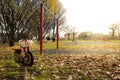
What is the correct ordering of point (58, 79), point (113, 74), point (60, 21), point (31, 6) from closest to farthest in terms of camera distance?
1. point (58, 79)
2. point (113, 74)
3. point (31, 6)
4. point (60, 21)

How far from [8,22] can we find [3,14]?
100cm

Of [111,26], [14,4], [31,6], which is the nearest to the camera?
[14,4]

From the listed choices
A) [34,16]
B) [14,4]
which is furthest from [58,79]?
[34,16]

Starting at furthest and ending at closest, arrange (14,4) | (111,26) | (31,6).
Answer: (111,26)
(31,6)
(14,4)

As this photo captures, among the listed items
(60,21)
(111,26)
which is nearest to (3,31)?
(60,21)

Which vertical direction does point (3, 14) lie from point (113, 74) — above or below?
above

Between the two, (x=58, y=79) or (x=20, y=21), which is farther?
(x=20, y=21)

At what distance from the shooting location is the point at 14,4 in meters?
31.1

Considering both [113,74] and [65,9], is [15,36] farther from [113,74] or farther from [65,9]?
[65,9]

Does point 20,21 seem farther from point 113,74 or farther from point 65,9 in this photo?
point 65,9

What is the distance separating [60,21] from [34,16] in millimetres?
34600

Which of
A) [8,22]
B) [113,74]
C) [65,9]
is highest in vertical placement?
[65,9]

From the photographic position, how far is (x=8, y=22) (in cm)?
3186

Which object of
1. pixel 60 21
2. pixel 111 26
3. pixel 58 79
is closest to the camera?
pixel 58 79
